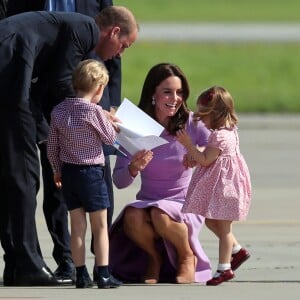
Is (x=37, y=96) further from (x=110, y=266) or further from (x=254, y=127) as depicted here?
(x=254, y=127)

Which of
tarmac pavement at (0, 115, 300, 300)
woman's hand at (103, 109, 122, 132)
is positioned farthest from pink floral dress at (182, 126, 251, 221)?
woman's hand at (103, 109, 122, 132)

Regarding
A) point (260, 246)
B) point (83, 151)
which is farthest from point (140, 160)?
point (260, 246)

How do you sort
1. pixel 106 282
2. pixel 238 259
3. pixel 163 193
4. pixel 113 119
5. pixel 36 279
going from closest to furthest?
pixel 106 282 → pixel 113 119 → pixel 36 279 → pixel 238 259 → pixel 163 193

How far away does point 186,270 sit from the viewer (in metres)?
8.38

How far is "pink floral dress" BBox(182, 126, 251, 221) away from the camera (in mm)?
8109

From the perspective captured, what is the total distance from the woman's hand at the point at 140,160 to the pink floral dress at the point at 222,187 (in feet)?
1.06

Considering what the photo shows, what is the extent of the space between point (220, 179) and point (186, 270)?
63 centimetres

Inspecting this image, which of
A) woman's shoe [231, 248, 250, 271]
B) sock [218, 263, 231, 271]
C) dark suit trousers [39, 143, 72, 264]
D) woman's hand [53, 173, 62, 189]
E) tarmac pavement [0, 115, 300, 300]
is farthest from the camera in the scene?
dark suit trousers [39, 143, 72, 264]

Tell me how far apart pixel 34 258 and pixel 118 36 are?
139 centimetres

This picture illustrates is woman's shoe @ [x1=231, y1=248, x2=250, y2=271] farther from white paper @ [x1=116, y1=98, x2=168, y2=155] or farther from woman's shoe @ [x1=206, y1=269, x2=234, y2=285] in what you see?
white paper @ [x1=116, y1=98, x2=168, y2=155]

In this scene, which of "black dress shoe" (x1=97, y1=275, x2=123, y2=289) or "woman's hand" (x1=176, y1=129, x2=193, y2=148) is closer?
"black dress shoe" (x1=97, y1=275, x2=123, y2=289)

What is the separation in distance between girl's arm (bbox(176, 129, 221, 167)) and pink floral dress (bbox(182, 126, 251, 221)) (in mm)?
31

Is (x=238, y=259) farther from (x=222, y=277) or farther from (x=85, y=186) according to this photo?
(x=85, y=186)

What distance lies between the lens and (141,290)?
7988 millimetres
